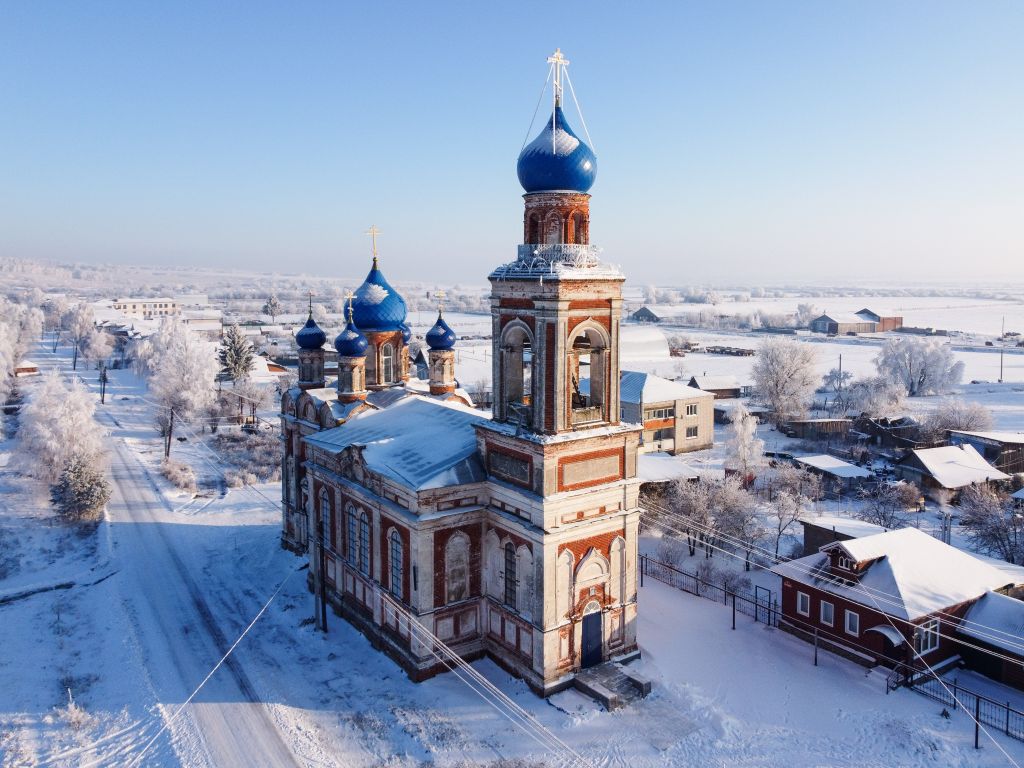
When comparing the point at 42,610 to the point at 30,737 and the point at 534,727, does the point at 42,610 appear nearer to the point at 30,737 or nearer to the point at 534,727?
the point at 30,737

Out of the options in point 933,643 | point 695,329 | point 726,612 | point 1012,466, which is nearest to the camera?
point 933,643

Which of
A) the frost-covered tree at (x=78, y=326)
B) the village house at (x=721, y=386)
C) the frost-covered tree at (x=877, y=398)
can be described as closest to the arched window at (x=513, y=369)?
the frost-covered tree at (x=877, y=398)

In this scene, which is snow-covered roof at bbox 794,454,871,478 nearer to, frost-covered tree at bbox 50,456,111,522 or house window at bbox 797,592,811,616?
house window at bbox 797,592,811,616

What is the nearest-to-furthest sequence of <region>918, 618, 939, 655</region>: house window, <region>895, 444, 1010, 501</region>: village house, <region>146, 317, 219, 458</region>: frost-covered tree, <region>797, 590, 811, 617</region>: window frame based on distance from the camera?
1. <region>918, 618, 939, 655</region>: house window
2. <region>797, 590, 811, 617</region>: window frame
3. <region>895, 444, 1010, 501</region>: village house
4. <region>146, 317, 219, 458</region>: frost-covered tree

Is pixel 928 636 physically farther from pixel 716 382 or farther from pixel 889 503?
pixel 716 382

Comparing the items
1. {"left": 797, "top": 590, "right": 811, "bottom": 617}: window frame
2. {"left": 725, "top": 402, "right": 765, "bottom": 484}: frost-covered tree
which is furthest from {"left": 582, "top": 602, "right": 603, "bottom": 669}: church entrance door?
{"left": 725, "top": 402, "right": 765, "bottom": 484}: frost-covered tree

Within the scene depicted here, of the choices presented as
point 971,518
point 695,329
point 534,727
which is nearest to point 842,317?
point 695,329

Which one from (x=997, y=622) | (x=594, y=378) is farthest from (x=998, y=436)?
(x=594, y=378)
